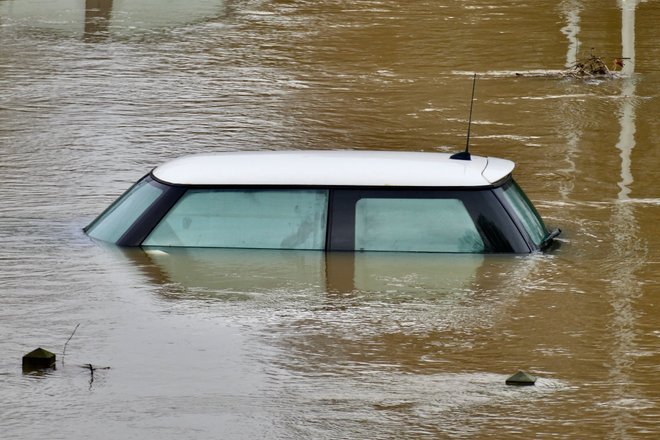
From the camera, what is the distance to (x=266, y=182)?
35.8 feet

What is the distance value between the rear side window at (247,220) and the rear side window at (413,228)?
31 cm

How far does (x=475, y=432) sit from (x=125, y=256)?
4.31 m

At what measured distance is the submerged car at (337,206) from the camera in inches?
428

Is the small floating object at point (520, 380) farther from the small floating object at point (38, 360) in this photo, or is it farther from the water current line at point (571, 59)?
the water current line at point (571, 59)

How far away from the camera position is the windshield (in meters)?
11.2

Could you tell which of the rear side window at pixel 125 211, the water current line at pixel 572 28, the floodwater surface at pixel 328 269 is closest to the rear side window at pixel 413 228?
the floodwater surface at pixel 328 269

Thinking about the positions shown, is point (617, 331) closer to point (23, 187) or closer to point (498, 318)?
point (498, 318)

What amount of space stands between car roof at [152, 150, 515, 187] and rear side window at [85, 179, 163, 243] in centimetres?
14

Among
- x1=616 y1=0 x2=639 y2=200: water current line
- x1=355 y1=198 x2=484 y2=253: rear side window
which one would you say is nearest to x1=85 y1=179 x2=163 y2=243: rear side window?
x1=355 y1=198 x2=484 y2=253: rear side window

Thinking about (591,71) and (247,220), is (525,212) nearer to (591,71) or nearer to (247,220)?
(247,220)

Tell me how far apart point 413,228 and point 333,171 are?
73 cm

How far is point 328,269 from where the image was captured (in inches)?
431

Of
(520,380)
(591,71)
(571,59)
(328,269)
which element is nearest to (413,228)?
(328,269)

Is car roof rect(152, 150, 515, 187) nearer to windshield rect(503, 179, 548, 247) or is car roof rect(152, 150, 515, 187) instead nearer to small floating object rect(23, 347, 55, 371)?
windshield rect(503, 179, 548, 247)
